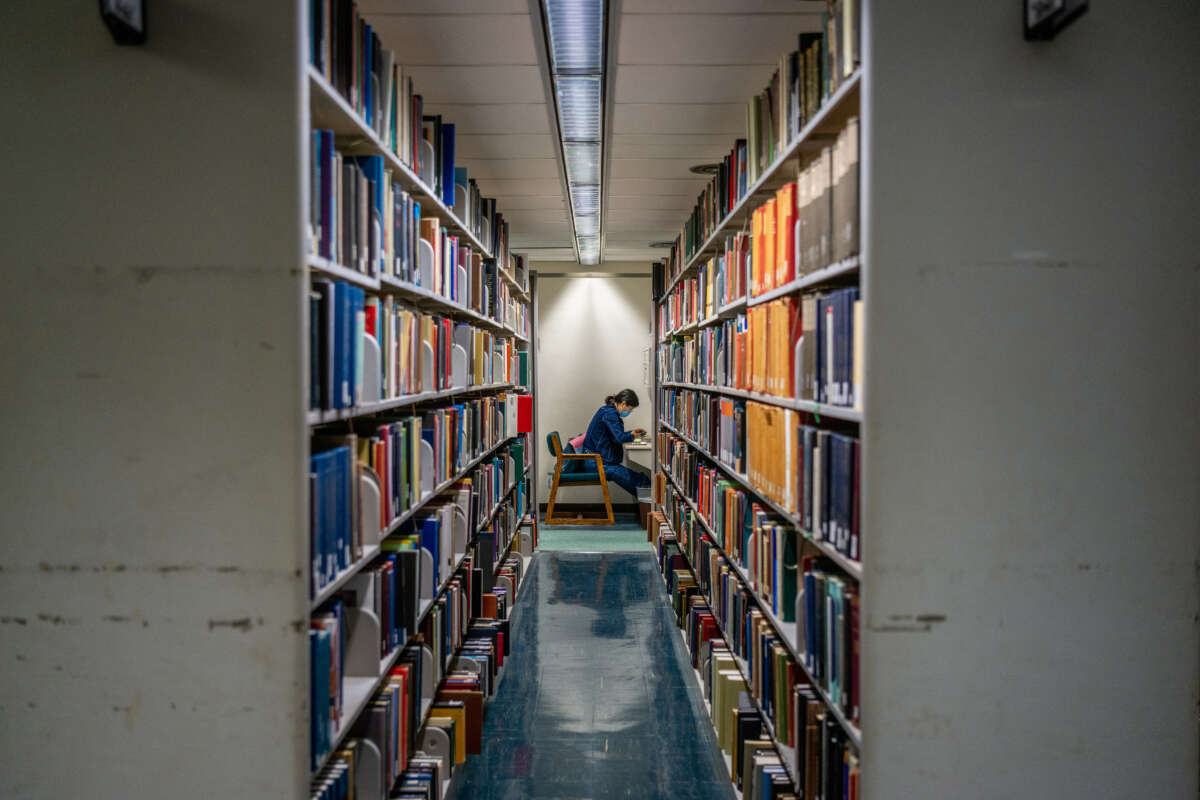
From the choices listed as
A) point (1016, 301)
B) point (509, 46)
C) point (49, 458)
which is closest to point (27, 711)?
point (49, 458)

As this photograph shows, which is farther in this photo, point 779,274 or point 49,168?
point 779,274

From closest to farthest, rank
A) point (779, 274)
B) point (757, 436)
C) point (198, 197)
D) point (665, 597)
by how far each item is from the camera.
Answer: point (198, 197), point (779, 274), point (757, 436), point (665, 597)

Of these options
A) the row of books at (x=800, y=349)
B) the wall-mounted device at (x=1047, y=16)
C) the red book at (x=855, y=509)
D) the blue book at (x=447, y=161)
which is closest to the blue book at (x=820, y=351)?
the row of books at (x=800, y=349)

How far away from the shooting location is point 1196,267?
1811 mm

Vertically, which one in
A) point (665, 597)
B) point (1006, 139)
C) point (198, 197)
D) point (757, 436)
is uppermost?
point (1006, 139)

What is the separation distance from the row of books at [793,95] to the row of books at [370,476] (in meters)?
1.42

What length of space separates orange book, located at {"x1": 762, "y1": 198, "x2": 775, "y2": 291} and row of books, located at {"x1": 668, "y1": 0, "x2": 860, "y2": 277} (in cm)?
17

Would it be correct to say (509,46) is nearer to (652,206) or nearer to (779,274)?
(779,274)

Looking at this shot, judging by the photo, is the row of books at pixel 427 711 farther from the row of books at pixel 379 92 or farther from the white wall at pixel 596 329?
the white wall at pixel 596 329

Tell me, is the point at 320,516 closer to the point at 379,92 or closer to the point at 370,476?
the point at 370,476

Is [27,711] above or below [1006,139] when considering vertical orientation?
below

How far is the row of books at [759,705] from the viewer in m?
2.23

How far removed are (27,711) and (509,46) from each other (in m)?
2.42

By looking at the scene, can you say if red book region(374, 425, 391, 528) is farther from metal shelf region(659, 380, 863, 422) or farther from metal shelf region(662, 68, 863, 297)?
metal shelf region(662, 68, 863, 297)
